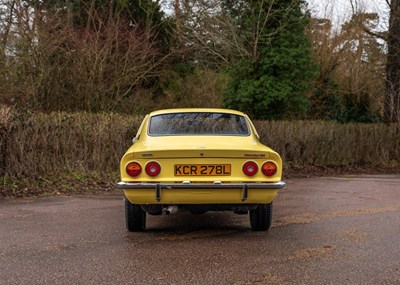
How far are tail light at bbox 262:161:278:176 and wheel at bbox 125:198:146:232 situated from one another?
1592mm

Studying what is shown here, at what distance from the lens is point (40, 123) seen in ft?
34.6

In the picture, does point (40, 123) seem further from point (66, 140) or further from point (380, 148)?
point (380, 148)

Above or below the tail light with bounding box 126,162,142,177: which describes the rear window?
above

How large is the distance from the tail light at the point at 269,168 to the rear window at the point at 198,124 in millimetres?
1030

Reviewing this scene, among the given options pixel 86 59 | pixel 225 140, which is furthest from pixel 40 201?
pixel 86 59

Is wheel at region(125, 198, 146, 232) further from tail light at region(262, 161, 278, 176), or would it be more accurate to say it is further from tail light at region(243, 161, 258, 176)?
tail light at region(262, 161, 278, 176)

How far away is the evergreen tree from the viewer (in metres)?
18.4

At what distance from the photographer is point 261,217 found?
6.09 meters

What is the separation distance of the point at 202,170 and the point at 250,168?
55cm

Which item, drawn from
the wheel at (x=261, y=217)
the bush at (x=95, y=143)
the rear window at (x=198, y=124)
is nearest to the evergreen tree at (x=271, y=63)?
the bush at (x=95, y=143)

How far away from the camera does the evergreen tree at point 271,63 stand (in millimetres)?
18375

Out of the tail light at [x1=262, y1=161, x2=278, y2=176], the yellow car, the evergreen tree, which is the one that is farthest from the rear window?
the evergreen tree

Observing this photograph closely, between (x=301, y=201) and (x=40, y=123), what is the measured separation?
5668 mm

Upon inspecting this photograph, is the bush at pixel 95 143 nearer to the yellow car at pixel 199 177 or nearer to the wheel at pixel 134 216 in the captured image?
the wheel at pixel 134 216
